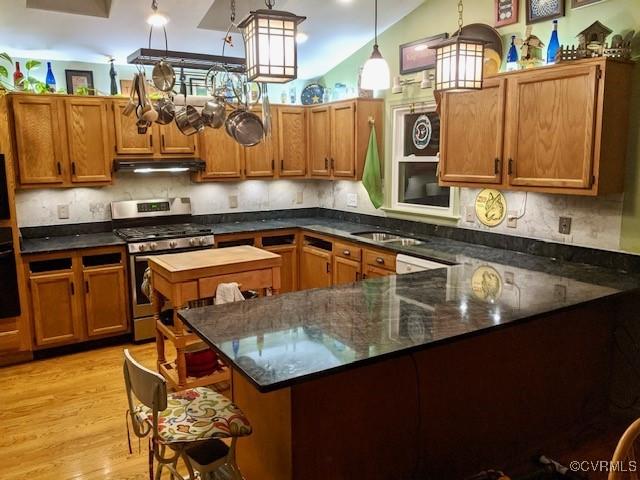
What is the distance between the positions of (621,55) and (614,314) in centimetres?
143

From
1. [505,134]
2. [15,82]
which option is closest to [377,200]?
[505,134]

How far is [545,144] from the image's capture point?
9.74ft

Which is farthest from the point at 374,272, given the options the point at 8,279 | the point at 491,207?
the point at 8,279

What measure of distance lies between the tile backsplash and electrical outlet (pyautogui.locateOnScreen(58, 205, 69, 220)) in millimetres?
26

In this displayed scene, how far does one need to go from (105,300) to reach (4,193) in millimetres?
1121

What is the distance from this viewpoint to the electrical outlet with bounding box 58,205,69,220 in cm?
459

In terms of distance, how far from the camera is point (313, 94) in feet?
17.6

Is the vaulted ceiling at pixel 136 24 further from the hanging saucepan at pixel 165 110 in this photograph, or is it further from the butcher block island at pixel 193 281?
the butcher block island at pixel 193 281

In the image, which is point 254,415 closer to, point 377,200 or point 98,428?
point 98,428

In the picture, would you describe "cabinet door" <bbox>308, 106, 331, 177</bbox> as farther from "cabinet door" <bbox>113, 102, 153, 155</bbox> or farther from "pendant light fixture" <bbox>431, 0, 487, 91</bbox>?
"pendant light fixture" <bbox>431, 0, 487, 91</bbox>

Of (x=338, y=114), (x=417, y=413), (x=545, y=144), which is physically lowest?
(x=417, y=413)

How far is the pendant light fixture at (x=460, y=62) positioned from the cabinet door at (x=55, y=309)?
3.26m

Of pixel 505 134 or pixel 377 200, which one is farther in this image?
pixel 377 200

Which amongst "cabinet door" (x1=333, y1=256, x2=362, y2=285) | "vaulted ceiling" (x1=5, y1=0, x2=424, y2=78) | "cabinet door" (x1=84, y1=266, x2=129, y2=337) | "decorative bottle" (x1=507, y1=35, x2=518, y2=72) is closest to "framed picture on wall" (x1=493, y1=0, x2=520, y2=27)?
"decorative bottle" (x1=507, y1=35, x2=518, y2=72)
